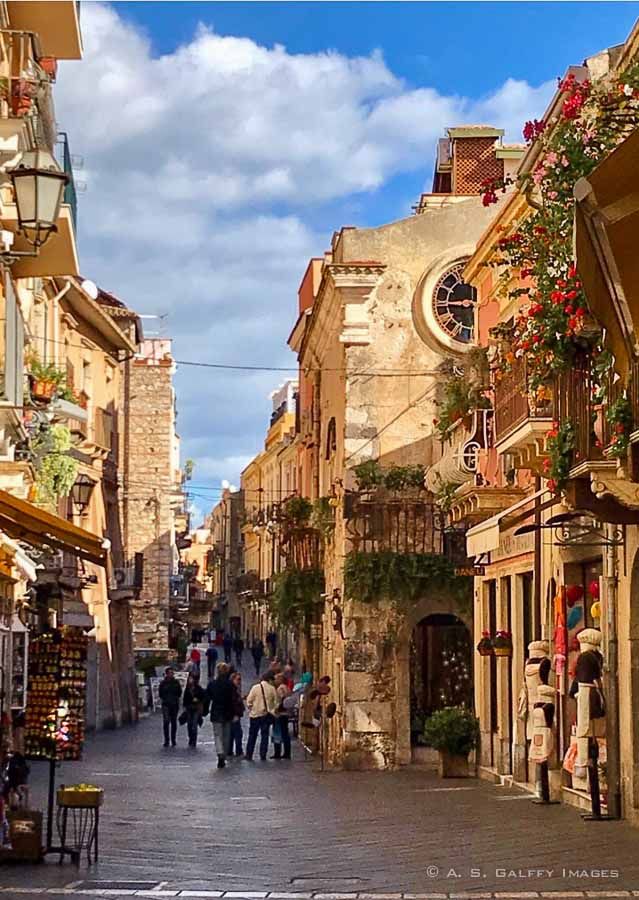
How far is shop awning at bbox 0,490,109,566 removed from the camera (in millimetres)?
13992

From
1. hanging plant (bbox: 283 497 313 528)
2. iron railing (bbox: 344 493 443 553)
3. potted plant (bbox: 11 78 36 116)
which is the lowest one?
iron railing (bbox: 344 493 443 553)

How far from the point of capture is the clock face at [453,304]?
3017 cm

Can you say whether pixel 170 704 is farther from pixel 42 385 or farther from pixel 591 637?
pixel 591 637

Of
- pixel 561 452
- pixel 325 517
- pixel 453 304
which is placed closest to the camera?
pixel 561 452

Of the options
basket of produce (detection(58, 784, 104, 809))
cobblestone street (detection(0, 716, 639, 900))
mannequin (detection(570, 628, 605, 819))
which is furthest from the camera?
mannequin (detection(570, 628, 605, 819))

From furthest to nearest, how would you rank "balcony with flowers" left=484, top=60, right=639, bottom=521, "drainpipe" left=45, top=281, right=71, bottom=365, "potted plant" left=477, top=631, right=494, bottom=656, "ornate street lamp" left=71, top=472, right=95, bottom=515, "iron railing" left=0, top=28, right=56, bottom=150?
"ornate street lamp" left=71, top=472, right=95, bottom=515 < "drainpipe" left=45, top=281, right=71, bottom=365 < "potted plant" left=477, top=631, right=494, bottom=656 < "iron railing" left=0, top=28, right=56, bottom=150 < "balcony with flowers" left=484, top=60, right=639, bottom=521

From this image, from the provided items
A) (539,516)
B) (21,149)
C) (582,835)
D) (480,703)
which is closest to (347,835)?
(582,835)

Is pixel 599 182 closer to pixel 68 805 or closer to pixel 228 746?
pixel 68 805

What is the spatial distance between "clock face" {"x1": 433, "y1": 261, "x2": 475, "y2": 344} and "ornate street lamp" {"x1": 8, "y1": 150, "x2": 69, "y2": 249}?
55.5 ft

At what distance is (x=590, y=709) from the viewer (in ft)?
55.8

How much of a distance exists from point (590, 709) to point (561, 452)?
316 cm

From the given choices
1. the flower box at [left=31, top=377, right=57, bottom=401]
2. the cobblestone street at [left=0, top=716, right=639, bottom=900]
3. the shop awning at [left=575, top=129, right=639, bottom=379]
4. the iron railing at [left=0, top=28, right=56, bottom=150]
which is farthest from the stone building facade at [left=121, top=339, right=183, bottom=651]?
the shop awning at [left=575, top=129, right=639, bottom=379]

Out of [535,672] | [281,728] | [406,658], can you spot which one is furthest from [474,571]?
[281,728]

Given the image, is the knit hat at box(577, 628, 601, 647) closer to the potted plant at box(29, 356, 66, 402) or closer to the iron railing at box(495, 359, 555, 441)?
the iron railing at box(495, 359, 555, 441)
